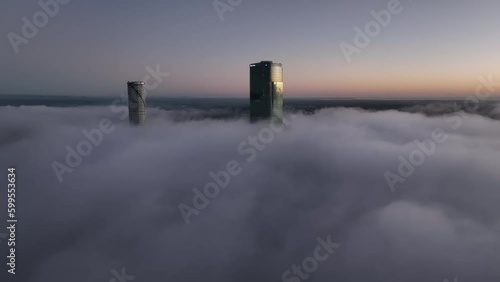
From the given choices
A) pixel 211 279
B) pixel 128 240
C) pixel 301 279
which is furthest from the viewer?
pixel 301 279

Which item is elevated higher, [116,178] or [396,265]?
[116,178]

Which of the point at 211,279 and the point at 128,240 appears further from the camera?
the point at 128,240

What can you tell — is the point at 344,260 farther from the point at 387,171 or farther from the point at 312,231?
the point at 387,171

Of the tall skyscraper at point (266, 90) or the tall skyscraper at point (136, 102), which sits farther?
the tall skyscraper at point (266, 90)

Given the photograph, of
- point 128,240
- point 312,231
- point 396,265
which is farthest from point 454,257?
point 128,240

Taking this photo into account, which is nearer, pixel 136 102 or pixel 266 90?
pixel 136 102
